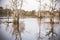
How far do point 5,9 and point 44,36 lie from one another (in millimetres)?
636

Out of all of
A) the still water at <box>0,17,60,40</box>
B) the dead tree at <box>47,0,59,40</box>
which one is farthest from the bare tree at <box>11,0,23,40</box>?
the dead tree at <box>47,0,59,40</box>

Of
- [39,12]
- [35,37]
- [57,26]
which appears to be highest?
[39,12]

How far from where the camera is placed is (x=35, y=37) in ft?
6.32

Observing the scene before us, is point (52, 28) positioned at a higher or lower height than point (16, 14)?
lower

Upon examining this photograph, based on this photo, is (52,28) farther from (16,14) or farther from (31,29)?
(16,14)

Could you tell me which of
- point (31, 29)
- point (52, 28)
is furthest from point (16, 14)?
point (52, 28)

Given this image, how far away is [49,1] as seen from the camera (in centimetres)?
192

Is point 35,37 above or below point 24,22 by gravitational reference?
below

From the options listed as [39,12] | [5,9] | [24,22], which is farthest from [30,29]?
[5,9]

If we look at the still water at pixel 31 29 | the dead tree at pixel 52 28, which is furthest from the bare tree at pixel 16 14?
the dead tree at pixel 52 28

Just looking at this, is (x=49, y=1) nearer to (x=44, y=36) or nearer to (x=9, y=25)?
(x=44, y=36)

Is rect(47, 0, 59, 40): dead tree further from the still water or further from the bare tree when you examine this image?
the bare tree

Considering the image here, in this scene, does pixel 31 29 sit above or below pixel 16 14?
below

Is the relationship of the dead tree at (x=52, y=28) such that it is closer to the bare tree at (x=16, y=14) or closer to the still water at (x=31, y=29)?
the still water at (x=31, y=29)
